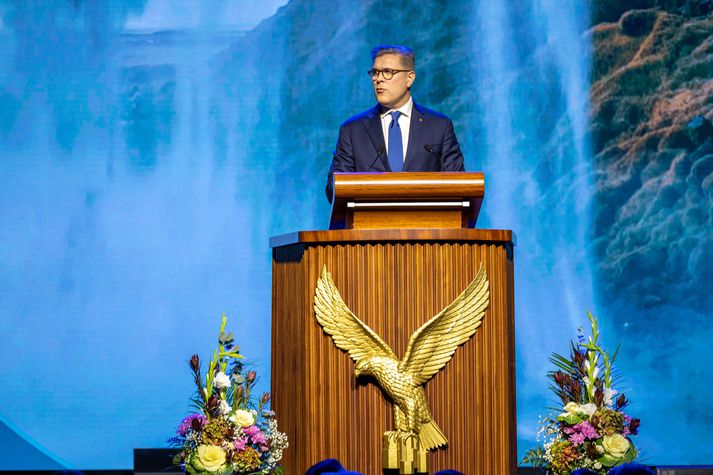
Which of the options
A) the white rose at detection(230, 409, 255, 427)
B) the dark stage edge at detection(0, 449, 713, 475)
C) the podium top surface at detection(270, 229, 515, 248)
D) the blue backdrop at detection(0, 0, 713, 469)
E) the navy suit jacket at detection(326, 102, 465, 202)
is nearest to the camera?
the podium top surface at detection(270, 229, 515, 248)

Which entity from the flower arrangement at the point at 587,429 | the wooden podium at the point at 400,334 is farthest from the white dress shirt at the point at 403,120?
the flower arrangement at the point at 587,429

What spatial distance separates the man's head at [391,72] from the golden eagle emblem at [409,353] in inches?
38.1

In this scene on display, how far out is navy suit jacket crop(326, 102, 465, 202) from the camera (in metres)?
5.14

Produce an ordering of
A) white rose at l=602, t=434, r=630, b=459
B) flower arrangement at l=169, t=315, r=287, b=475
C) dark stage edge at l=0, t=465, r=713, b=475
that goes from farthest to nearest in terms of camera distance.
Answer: dark stage edge at l=0, t=465, r=713, b=475
white rose at l=602, t=434, r=630, b=459
flower arrangement at l=169, t=315, r=287, b=475

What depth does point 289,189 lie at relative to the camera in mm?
7277

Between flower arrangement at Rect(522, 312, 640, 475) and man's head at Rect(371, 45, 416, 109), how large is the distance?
123 cm

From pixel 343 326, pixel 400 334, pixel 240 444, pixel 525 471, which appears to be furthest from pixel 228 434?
pixel 525 471

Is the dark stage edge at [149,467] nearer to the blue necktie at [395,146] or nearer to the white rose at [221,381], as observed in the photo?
the white rose at [221,381]

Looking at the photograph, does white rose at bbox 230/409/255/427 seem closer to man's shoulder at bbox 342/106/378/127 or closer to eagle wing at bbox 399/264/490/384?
eagle wing at bbox 399/264/490/384

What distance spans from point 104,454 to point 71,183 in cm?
158

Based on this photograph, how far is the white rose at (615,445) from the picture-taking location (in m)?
5.03

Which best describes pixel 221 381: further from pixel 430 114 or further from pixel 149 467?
pixel 149 467

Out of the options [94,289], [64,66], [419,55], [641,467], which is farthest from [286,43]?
[641,467]

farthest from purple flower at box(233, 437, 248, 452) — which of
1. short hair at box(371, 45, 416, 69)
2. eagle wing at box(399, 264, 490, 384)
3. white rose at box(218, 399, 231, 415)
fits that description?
short hair at box(371, 45, 416, 69)
